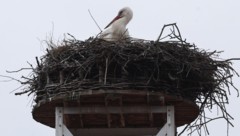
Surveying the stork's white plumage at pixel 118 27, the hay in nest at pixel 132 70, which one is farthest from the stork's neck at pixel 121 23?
the hay in nest at pixel 132 70

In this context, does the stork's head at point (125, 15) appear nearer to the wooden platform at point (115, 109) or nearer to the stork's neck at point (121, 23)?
the stork's neck at point (121, 23)

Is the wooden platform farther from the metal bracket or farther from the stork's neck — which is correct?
the stork's neck

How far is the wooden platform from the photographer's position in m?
8.32

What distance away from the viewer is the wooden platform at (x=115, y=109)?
8320mm

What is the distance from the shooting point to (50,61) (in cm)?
896

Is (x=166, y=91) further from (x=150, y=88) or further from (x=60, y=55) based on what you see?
(x=60, y=55)

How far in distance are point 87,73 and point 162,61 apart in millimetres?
841

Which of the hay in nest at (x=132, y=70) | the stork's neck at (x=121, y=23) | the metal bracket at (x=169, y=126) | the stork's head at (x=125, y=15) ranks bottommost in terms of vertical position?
the metal bracket at (x=169, y=126)

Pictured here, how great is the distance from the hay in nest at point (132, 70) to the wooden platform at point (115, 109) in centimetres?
8

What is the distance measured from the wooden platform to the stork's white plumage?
1.10 m

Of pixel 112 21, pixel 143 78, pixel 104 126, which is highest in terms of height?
pixel 112 21

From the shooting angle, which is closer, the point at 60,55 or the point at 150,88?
the point at 150,88

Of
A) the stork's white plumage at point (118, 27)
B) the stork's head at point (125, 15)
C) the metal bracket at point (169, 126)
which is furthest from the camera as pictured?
the stork's head at point (125, 15)

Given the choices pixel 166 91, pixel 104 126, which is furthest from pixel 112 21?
pixel 166 91
